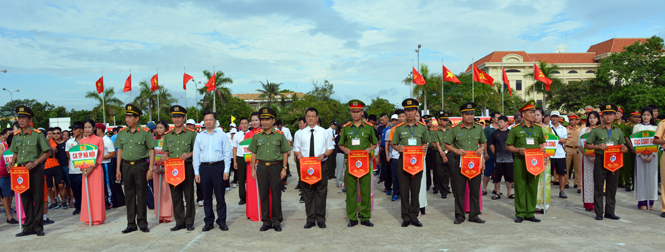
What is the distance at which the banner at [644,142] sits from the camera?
7.22 metres

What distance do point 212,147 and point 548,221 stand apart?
18.2ft

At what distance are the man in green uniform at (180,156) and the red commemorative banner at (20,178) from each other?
2.16m

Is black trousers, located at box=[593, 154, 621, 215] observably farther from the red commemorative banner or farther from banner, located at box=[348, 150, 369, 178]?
the red commemorative banner

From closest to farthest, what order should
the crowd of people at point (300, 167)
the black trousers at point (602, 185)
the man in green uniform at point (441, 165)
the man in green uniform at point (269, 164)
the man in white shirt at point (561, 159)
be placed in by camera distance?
the man in green uniform at point (269, 164) → the crowd of people at point (300, 167) → the black trousers at point (602, 185) → the man in green uniform at point (441, 165) → the man in white shirt at point (561, 159)

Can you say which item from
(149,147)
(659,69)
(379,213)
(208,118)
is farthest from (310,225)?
(659,69)

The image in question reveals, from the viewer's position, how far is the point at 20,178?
633 cm

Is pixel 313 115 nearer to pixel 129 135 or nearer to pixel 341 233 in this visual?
pixel 341 233

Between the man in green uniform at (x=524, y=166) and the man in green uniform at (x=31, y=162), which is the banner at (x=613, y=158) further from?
the man in green uniform at (x=31, y=162)

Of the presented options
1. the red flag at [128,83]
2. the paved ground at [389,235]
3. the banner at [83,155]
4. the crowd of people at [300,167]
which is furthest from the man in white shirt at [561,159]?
the red flag at [128,83]

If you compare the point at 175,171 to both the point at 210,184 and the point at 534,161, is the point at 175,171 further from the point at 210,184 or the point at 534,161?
the point at 534,161

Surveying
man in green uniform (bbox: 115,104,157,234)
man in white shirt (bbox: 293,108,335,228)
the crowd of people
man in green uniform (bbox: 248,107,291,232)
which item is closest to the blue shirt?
the crowd of people

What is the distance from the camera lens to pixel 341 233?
608 centimetres

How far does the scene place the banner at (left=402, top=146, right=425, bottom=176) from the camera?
6.41 meters

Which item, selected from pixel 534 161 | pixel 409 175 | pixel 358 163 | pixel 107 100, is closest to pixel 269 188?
pixel 358 163
